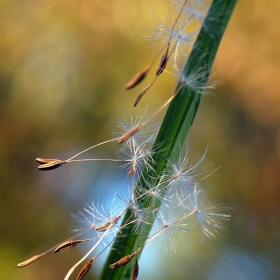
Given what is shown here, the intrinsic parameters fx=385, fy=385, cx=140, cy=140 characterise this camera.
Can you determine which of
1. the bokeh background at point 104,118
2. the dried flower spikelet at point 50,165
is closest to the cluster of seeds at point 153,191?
the dried flower spikelet at point 50,165

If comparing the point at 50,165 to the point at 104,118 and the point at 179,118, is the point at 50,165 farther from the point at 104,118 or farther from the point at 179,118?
the point at 104,118

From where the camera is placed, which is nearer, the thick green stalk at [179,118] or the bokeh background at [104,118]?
the thick green stalk at [179,118]

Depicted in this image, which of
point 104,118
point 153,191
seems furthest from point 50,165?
point 104,118

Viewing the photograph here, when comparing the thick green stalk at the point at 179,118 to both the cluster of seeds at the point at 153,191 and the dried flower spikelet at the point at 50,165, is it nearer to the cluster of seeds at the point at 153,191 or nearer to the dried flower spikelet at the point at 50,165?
the cluster of seeds at the point at 153,191

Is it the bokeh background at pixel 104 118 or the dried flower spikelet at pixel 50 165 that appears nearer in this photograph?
the dried flower spikelet at pixel 50 165

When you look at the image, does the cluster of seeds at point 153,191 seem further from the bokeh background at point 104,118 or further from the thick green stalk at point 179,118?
the bokeh background at point 104,118

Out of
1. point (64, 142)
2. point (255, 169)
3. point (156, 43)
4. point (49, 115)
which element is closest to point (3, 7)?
point (49, 115)

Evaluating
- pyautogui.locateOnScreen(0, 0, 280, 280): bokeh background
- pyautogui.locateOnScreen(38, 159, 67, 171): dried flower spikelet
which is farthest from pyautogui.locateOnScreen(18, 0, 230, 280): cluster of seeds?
pyautogui.locateOnScreen(0, 0, 280, 280): bokeh background

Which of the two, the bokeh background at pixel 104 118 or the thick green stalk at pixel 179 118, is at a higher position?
the thick green stalk at pixel 179 118

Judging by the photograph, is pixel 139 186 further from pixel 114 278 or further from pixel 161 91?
pixel 161 91
